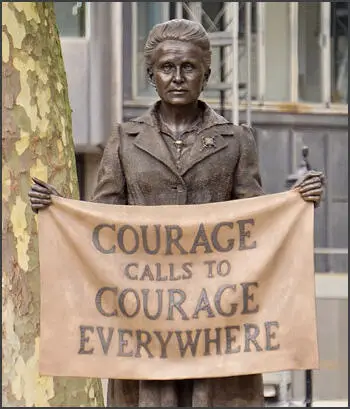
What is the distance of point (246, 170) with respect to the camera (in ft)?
18.8

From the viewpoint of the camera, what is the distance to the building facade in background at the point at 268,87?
58.4 ft

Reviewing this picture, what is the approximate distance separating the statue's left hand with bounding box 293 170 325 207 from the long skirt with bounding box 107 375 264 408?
88cm

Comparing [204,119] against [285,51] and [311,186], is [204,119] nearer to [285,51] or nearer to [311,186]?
[311,186]

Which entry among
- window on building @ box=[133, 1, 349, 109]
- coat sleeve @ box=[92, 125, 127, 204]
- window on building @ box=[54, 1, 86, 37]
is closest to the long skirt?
coat sleeve @ box=[92, 125, 127, 204]

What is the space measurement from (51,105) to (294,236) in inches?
179

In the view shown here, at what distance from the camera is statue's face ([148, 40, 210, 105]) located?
5508mm

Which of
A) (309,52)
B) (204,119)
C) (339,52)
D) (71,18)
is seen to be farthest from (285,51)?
(204,119)

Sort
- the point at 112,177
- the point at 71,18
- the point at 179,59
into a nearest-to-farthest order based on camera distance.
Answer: the point at 179,59
the point at 112,177
the point at 71,18

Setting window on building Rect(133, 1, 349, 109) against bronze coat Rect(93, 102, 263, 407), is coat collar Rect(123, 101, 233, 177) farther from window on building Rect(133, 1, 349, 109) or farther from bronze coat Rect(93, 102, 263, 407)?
window on building Rect(133, 1, 349, 109)

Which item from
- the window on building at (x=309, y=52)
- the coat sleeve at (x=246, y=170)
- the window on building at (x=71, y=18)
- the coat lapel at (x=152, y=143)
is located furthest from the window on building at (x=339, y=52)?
the coat lapel at (x=152, y=143)

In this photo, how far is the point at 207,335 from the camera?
5.52 metres

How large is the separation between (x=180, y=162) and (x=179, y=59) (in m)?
0.47

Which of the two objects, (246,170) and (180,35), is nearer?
(180,35)

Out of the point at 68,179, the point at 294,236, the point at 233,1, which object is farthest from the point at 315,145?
the point at 294,236
